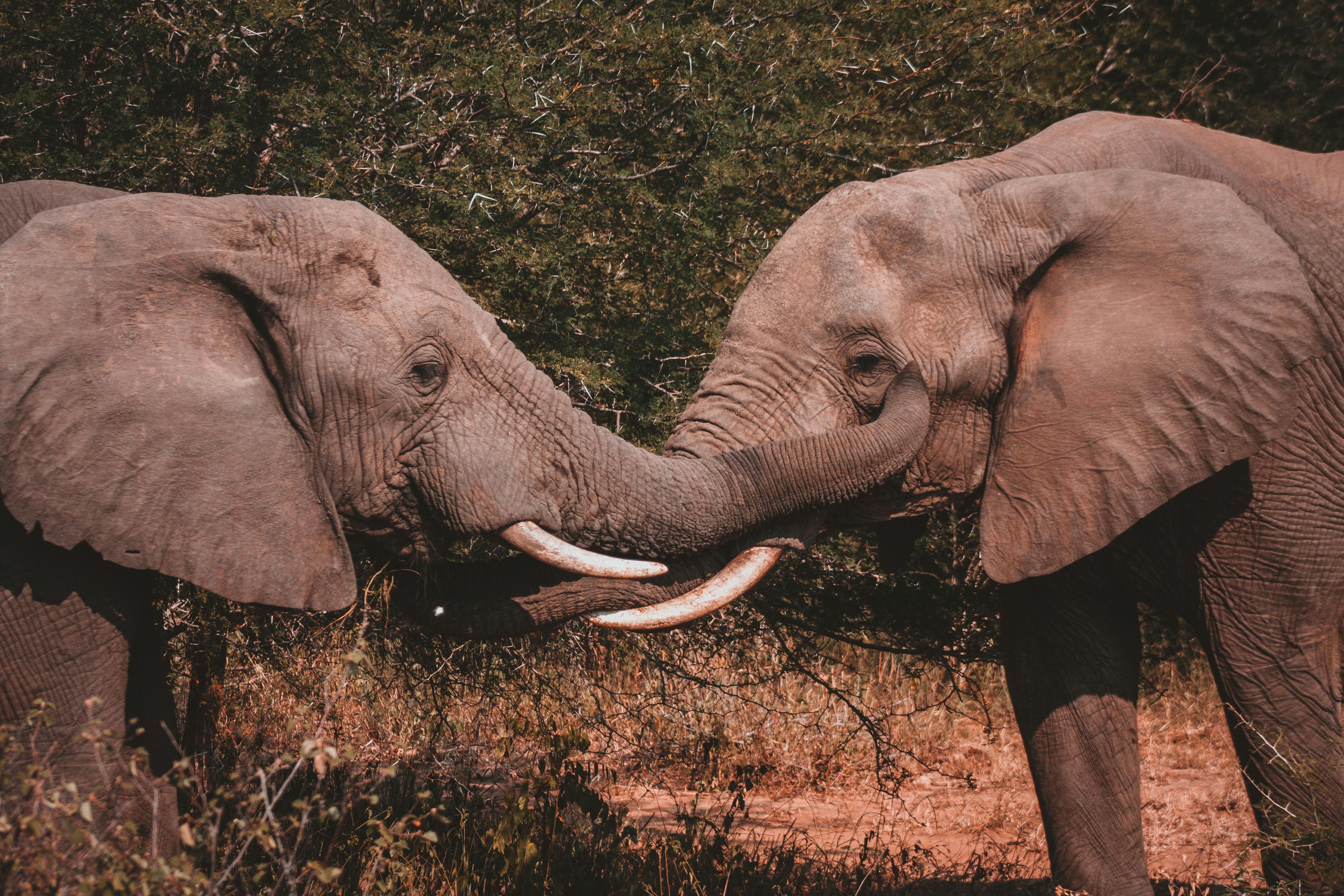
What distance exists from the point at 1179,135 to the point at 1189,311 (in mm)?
780

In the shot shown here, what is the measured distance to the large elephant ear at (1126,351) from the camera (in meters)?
3.93

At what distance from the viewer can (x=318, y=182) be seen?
17.6 ft

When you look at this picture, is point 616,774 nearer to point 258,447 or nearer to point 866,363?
point 866,363

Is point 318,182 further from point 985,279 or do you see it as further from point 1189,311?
point 1189,311

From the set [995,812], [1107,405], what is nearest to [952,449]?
[1107,405]

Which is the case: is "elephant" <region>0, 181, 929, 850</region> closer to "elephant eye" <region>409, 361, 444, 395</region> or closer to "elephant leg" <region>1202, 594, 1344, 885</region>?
"elephant eye" <region>409, 361, 444, 395</region>

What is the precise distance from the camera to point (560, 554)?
142 inches

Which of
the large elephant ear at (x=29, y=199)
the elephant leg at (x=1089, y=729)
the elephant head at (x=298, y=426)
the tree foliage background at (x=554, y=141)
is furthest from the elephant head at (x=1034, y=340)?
the large elephant ear at (x=29, y=199)

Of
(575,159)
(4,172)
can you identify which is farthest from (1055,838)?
(4,172)

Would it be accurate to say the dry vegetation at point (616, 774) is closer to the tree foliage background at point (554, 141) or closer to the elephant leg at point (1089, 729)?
the elephant leg at point (1089, 729)

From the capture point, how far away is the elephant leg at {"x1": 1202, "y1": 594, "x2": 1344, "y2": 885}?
3.97 meters

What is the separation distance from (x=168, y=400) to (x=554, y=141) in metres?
2.83

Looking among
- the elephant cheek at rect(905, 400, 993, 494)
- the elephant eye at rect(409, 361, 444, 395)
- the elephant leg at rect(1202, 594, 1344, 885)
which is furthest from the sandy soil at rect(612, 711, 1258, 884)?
the elephant eye at rect(409, 361, 444, 395)

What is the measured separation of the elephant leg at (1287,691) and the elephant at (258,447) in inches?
44.4
